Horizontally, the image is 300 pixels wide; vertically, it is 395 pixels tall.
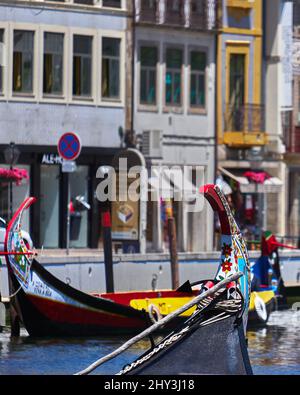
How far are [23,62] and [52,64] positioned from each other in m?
0.84

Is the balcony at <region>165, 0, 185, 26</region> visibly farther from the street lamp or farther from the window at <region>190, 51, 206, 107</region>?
the street lamp

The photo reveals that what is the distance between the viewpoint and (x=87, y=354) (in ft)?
81.6

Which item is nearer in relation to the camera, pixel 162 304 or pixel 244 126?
pixel 162 304

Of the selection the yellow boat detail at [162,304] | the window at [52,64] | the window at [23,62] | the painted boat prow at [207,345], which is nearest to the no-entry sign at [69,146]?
the yellow boat detail at [162,304]

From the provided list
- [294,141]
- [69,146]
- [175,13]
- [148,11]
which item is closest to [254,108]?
[294,141]

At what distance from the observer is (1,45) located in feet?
132

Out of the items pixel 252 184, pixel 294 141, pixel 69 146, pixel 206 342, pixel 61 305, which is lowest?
pixel 61 305

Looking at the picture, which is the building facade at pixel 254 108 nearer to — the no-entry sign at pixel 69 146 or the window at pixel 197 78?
the window at pixel 197 78

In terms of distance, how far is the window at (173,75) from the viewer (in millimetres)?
44031

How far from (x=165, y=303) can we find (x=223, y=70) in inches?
783

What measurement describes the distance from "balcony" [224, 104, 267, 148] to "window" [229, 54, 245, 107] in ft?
1.07

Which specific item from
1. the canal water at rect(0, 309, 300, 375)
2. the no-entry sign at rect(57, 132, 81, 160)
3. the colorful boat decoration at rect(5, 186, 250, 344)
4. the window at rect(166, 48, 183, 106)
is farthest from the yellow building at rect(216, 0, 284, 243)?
the colorful boat decoration at rect(5, 186, 250, 344)

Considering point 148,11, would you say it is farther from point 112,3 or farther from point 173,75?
point 173,75
